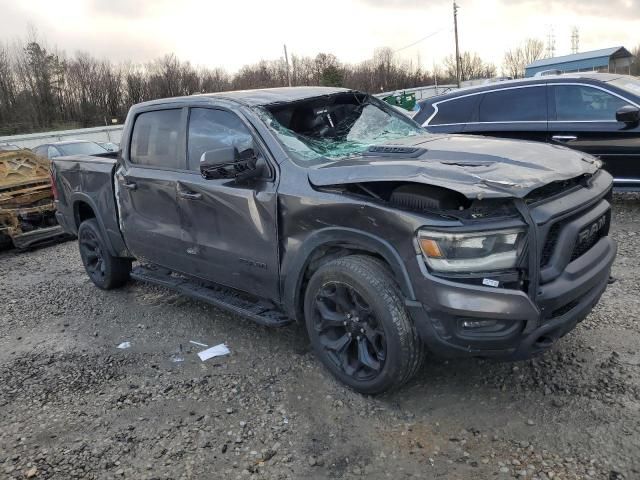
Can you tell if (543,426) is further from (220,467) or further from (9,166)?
(9,166)

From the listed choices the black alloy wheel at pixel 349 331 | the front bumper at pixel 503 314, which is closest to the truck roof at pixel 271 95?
the black alloy wheel at pixel 349 331

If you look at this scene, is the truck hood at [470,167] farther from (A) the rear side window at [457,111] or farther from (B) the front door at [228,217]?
(A) the rear side window at [457,111]

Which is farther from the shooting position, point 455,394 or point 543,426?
point 455,394

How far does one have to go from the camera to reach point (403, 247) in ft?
9.18

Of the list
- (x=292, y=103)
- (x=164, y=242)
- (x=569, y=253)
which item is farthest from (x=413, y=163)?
(x=164, y=242)

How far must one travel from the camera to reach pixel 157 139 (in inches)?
179

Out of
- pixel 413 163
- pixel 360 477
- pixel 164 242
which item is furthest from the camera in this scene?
pixel 164 242

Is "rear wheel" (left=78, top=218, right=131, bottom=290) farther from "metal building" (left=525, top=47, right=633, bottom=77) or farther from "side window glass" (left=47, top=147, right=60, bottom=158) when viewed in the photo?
"metal building" (left=525, top=47, right=633, bottom=77)

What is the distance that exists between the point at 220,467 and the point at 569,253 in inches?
83.9

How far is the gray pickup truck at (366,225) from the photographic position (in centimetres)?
266

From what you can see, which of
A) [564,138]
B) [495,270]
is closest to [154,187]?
[495,270]

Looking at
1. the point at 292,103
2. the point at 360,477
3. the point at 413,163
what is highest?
the point at 292,103

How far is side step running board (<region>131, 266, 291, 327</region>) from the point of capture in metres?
3.66

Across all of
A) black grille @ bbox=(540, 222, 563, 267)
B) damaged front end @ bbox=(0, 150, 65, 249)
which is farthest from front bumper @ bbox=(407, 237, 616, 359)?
damaged front end @ bbox=(0, 150, 65, 249)
